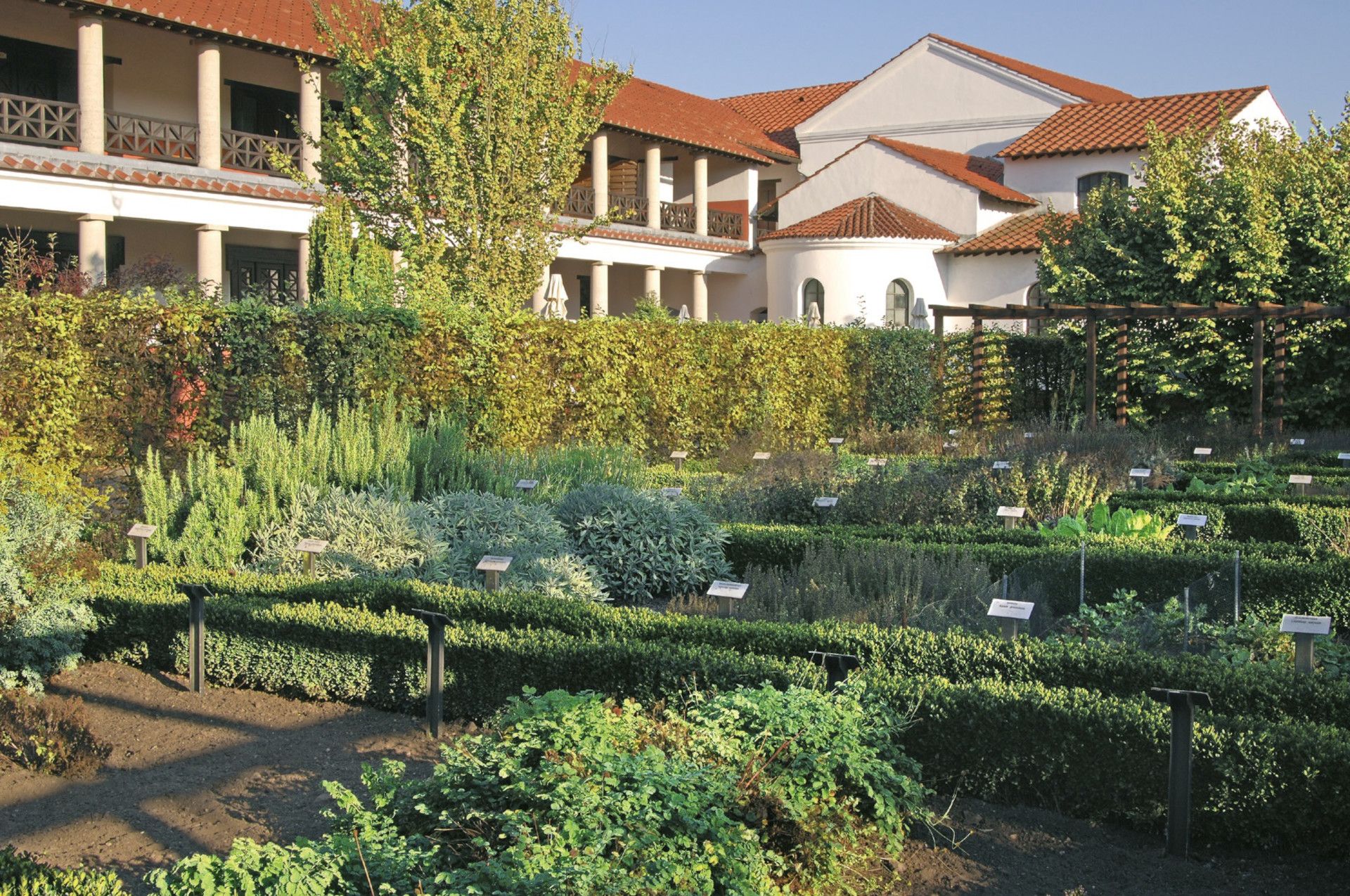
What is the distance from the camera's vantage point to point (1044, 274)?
22.8 m

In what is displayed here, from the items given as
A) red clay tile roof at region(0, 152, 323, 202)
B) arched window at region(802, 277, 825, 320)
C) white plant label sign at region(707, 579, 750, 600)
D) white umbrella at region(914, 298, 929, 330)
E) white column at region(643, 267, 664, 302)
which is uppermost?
red clay tile roof at region(0, 152, 323, 202)

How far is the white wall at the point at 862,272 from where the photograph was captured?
29312 millimetres

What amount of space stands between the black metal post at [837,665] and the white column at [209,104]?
735 inches

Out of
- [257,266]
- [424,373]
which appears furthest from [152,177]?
[424,373]

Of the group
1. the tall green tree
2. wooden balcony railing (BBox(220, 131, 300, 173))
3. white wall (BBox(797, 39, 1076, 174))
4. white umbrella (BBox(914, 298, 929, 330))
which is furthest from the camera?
white wall (BBox(797, 39, 1076, 174))

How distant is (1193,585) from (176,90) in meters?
21.2

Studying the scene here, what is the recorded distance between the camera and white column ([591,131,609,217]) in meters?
28.2

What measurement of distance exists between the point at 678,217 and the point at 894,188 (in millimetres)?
5444

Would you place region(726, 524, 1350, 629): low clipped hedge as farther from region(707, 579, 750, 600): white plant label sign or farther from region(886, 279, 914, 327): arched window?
region(886, 279, 914, 327): arched window

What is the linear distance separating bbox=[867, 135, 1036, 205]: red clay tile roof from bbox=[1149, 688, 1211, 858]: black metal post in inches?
1063

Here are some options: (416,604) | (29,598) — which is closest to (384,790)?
(416,604)

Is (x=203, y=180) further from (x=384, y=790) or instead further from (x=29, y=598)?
(x=384, y=790)

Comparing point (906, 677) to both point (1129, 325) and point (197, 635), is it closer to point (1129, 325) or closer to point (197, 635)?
point (197, 635)

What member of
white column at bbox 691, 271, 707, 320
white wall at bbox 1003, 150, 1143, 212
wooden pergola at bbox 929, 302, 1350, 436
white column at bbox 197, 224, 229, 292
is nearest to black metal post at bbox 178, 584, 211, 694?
wooden pergola at bbox 929, 302, 1350, 436
